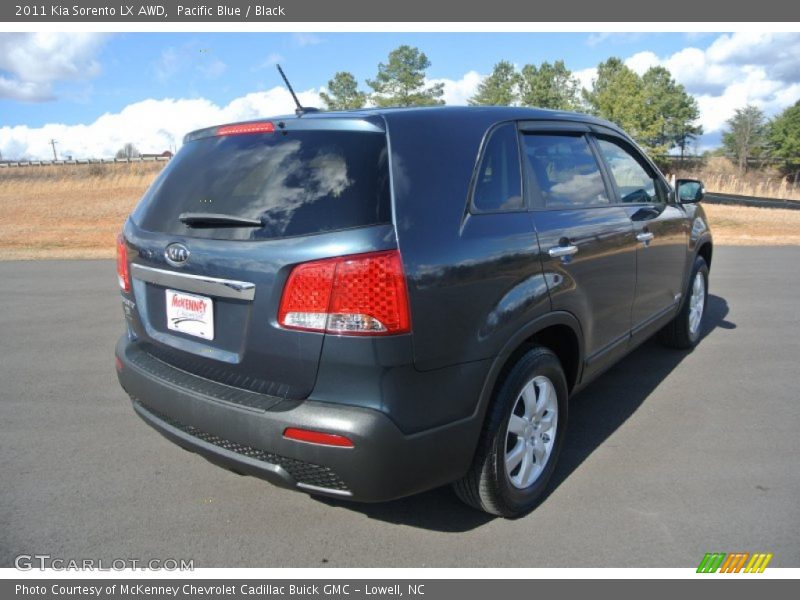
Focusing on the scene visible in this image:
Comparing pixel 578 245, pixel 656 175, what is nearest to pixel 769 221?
pixel 656 175

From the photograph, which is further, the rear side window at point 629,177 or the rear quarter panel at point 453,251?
the rear side window at point 629,177

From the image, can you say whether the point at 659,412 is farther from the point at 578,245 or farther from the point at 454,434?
the point at 454,434

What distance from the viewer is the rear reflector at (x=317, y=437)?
6.91 feet

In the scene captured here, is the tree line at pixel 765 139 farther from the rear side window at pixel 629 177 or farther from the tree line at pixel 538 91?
the rear side window at pixel 629 177

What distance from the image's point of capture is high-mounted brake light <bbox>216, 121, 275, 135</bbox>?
255 cm

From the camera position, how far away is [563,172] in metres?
3.24

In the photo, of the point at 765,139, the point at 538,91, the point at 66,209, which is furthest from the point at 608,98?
the point at 66,209

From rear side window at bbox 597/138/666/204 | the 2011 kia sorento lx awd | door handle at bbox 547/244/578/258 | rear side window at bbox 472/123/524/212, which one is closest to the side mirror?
rear side window at bbox 597/138/666/204

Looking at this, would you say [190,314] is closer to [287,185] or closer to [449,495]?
[287,185]

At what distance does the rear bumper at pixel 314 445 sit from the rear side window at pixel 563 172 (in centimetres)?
131

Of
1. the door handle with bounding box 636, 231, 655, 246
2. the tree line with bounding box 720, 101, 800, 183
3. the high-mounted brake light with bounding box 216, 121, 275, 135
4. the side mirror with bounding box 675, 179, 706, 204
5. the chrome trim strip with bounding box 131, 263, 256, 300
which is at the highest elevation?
the tree line with bounding box 720, 101, 800, 183

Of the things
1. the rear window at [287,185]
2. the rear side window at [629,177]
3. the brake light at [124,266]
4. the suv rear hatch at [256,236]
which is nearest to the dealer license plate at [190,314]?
the suv rear hatch at [256,236]

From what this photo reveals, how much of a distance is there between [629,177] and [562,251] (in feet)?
5.06

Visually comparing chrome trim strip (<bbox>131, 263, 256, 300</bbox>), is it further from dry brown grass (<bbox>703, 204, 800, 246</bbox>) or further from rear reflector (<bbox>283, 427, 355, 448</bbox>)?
dry brown grass (<bbox>703, 204, 800, 246</bbox>)
